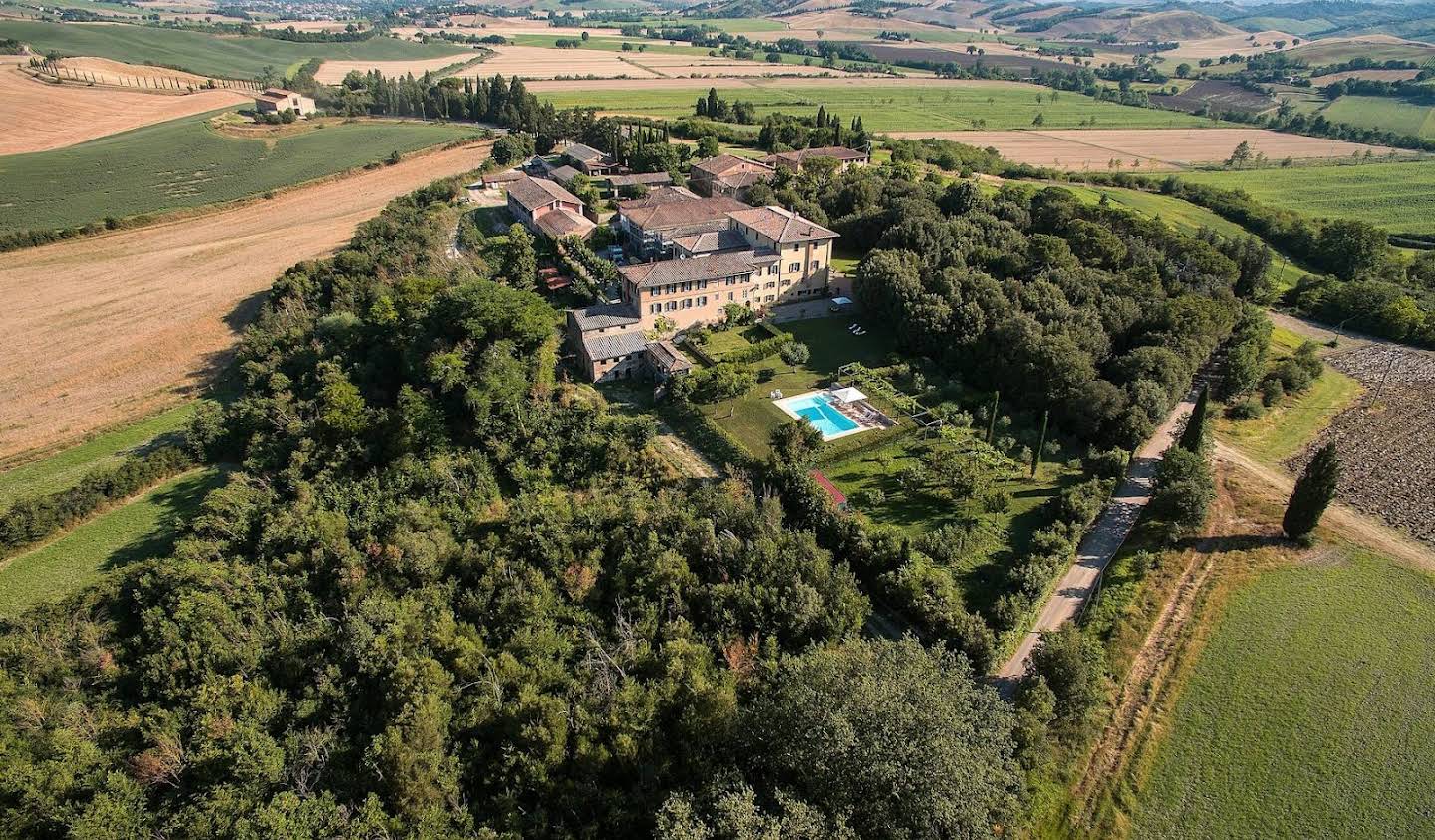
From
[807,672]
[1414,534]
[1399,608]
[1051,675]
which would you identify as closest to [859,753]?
[807,672]

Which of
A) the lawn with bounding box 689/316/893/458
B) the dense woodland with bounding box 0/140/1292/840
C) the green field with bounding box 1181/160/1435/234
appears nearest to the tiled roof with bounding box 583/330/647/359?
the dense woodland with bounding box 0/140/1292/840

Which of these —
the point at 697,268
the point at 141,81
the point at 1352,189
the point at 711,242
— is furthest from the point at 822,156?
the point at 141,81

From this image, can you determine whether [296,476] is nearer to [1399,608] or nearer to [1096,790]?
[1096,790]

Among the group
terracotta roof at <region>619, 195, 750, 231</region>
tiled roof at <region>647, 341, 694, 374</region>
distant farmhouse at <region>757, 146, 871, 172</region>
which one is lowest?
tiled roof at <region>647, 341, 694, 374</region>

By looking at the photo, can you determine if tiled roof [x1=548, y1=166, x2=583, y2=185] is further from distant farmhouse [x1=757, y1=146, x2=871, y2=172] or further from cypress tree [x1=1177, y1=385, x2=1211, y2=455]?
cypress tree [x1=1177, y1=385, x2=1211, y2=455]

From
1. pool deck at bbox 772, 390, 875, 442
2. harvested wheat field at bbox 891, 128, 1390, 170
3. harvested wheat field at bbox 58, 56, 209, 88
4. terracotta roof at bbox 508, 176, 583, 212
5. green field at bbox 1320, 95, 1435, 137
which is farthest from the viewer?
harvested wheat field at bbox 58, 56, 209, 88

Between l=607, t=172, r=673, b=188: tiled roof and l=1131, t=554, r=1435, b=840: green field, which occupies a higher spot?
l=607, t=172, r=673, b=188: tiled roof

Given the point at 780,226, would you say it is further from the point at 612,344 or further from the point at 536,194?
the point at 536,194
